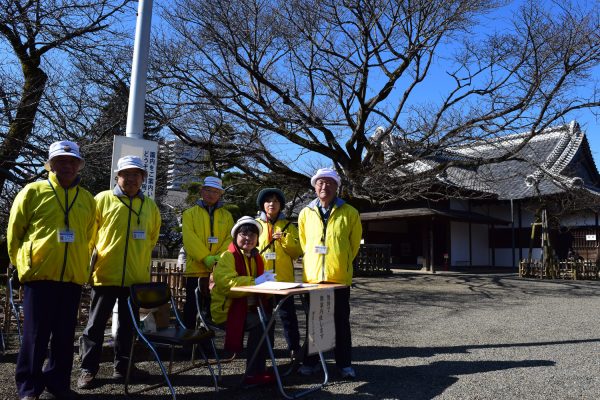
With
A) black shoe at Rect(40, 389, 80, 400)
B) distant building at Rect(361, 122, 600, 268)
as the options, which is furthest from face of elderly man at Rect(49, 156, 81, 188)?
distant building at Rect(361, 122, 600, 268)

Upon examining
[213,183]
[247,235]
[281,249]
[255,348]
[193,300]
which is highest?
[213,183]

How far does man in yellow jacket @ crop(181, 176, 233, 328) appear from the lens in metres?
5.07

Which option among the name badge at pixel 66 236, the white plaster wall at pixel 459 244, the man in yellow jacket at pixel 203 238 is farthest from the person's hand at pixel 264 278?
the white plaster wall at pixel 459 244

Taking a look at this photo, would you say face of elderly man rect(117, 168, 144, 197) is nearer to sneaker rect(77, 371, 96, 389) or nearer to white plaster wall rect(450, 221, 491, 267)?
sneaker rect(77, 371, 96, 389)

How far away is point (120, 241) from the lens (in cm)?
415

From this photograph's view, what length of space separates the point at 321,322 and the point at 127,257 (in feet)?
5.68

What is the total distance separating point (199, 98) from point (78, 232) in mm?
9376

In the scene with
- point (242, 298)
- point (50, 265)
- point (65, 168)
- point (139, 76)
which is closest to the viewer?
point (50, 265)

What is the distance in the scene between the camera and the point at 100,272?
4129 mm

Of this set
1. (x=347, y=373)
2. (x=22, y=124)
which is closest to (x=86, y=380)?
(x=347, y=373)

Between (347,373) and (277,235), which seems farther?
(277,235)

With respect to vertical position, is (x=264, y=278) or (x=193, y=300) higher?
(x=264, y=278)

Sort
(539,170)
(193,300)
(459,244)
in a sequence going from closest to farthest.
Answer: (193,300)
(539,170)
(459,244)

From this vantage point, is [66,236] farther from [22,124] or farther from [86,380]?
[22,124]
